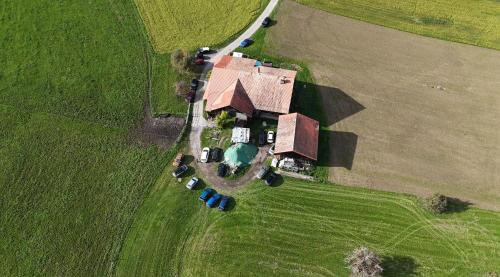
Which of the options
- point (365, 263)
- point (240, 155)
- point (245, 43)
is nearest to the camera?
point (365, 263)

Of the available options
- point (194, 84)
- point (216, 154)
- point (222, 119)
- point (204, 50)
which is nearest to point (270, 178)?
point (216, 154)

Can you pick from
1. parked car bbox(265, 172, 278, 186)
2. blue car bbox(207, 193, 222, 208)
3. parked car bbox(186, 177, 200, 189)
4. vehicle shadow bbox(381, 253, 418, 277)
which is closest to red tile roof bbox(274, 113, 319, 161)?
parked car bbox(265, 172, 278, 186)

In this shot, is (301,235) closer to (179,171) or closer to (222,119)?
(179,171)

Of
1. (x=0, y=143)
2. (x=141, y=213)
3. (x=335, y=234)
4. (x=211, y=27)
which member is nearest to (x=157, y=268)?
(x=141, y=213)

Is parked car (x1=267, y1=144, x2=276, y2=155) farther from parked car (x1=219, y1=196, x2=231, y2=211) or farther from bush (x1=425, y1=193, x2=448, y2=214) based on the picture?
bush (x1=425, y1=193, x2=448, y2=214)

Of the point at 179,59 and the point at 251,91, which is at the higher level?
the point at 179,59

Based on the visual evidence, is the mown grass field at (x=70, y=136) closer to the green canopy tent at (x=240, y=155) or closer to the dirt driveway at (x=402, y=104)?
the green canopy tent at (x=240, y=155)

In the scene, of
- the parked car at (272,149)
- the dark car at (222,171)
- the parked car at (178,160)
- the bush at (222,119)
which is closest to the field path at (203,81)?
the parked car at (178,160)
